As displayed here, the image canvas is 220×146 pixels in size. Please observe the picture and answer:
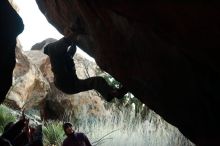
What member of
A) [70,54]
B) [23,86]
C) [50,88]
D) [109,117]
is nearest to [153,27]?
[70,54]

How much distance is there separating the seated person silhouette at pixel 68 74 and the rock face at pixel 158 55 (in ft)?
0.85

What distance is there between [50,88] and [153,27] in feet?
66.3

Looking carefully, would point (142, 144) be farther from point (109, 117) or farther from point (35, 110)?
point (35, 110)

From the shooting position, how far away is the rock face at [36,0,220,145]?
5.94 meters

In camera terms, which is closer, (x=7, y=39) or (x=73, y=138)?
(x=7, y=39)

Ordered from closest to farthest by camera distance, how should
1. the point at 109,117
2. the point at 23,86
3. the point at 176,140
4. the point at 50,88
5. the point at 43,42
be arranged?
the point at 176,140 → the point at 109,117 → the point at 23,86 → the point at 50,88 → the point at 43,42

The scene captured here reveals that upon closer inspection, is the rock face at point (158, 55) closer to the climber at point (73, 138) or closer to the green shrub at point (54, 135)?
the climber at point (73, 138)

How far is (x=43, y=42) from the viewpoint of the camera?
3459 centimetres

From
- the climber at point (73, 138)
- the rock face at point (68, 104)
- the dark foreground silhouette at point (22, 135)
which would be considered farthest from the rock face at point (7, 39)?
the rock face at point (68, 104)

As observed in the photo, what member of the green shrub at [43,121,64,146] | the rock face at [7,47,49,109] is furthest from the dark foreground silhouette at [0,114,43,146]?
the rock face at [7,47,49,109]

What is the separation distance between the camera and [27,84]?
24672mm

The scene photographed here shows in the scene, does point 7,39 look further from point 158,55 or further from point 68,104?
point 68,104

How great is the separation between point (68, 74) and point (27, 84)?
16.2 meters

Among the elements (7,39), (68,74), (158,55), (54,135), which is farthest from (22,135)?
(54,135)
